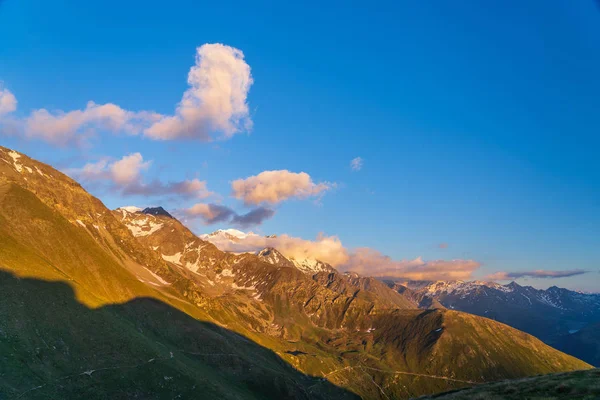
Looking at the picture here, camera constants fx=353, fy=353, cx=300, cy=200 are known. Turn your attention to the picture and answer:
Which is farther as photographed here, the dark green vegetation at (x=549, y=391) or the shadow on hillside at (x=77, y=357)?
the shadow on hillside at (x=77, y=357)

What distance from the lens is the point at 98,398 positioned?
88.6 meters

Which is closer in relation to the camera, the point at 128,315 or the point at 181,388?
the point at 181,388

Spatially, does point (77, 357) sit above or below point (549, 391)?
below

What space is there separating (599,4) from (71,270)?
21520 cm

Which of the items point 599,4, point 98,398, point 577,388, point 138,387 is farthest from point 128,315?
point 599,4

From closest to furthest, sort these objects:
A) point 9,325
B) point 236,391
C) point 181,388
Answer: point 9,325 < point 181,388 < point 236,391

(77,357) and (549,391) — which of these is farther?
(77,357)

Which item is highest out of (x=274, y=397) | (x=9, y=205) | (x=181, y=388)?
(x=9, y=205)

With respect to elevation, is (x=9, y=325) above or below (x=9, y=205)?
below

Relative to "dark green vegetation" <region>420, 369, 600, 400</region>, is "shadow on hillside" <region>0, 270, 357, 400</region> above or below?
below

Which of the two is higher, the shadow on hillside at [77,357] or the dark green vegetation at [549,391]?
the dark green vegetation at [549,391]

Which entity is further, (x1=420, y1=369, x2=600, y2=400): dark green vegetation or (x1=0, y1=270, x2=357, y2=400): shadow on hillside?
(x1=0, y1=270, x2=357, y2=400): shadow on hillside

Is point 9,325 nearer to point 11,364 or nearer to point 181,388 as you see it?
point 11,364

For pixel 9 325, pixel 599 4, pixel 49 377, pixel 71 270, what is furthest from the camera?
pixel 71 270
